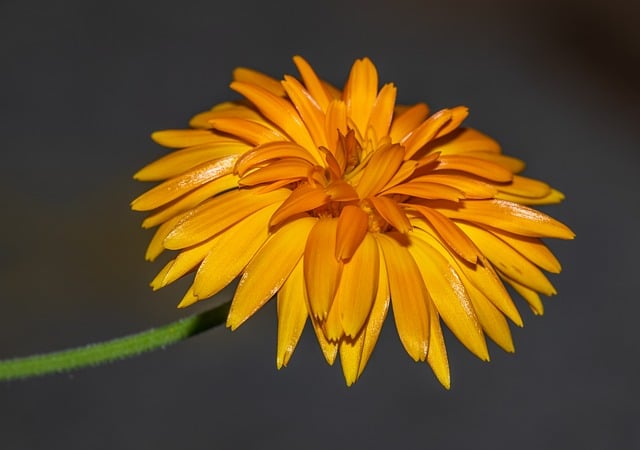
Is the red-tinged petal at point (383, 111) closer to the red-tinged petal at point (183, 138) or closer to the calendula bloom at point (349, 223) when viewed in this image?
the calendula bloom at point (349, 223)

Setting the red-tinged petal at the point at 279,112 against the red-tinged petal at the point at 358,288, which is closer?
the red-tinged petal at the point at 358,288

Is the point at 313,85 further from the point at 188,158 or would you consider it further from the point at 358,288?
the point at 358,288

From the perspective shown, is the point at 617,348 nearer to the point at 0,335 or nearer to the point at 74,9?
the point at 0,335

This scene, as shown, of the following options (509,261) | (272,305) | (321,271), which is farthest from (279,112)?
(272,305)

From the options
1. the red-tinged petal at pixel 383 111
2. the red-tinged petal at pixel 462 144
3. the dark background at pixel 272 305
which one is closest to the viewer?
the red-tinged petal at pixel 383 111

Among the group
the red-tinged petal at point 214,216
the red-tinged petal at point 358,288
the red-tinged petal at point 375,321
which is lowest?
the red-tinged petal at point 375,321

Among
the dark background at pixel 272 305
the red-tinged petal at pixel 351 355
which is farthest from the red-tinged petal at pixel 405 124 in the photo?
the dark background at pixel 272 305

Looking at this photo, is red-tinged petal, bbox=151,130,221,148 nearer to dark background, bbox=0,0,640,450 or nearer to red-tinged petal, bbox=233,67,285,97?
red-tinged petal, bbox=233,67,285,97

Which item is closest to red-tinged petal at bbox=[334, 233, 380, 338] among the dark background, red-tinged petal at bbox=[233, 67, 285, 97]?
red-tinged petal at bbox=[233, 67, 285, 97]
